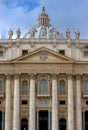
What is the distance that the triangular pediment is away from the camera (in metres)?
55.1

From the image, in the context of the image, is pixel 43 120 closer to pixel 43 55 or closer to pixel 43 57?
pixel 43 57

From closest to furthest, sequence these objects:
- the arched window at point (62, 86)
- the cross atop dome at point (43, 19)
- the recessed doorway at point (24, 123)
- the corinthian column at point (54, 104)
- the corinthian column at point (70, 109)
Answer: the corinthian column at point (70, 109) → the corinthian column at point (54, 104) → the recessed doorway at point (24, 123) → the arched window at point (62, 86) → the cross atop dome at point (43, 19)

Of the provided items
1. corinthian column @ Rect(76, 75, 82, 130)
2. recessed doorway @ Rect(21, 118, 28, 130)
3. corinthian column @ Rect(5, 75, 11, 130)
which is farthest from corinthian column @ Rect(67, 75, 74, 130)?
corinthian column @ Rect(5, 75, 11, 130)

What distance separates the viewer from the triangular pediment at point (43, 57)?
181ft

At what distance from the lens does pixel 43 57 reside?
55.4 m

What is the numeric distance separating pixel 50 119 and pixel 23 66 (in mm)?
7969

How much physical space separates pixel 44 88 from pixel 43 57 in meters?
4.19

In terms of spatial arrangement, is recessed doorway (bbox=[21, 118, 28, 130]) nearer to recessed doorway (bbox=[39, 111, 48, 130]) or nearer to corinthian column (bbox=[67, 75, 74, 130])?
recessed doorway (bbox=[39, 111, 48, 130])

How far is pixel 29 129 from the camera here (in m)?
53.6

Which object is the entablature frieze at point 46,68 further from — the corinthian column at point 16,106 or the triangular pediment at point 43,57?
the corinthian column at point 16,106

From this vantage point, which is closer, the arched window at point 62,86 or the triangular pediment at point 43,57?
the triangular pediment at point 43,57

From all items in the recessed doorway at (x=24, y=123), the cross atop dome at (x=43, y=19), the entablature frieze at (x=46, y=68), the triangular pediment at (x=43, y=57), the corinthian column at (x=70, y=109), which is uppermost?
the cross atop dome at (x=43, y=19)

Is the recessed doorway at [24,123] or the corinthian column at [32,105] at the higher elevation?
the corinthian column at [32,105]

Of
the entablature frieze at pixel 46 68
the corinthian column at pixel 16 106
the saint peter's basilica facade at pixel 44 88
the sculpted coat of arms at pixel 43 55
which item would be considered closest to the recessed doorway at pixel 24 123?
the saint peter's basilica facade at pixel 44 88
